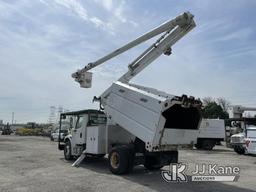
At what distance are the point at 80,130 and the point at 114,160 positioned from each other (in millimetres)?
3778

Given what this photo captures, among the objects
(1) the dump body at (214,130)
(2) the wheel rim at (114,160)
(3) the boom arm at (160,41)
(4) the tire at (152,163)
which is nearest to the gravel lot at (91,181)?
(4) the tire at (152,163)

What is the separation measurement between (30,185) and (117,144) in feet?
14.8

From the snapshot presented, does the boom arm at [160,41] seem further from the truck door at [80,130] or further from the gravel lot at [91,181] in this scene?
the gravel lot at [91,181]

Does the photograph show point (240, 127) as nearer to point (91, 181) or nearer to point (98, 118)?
point (98, 118)

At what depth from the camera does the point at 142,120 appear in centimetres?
1216

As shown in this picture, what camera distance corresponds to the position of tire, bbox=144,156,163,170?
1343cm

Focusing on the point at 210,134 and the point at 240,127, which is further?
the point at 210,134

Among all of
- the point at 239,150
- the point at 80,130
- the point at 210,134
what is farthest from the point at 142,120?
the point at 210,134

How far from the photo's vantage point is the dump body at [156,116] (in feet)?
37.9

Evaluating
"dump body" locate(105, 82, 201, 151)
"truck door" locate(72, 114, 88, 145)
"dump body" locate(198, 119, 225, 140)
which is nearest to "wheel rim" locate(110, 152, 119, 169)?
"dump body" locate(105, 82, 201, 151)

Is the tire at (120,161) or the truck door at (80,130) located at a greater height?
the truck door at (80,130)

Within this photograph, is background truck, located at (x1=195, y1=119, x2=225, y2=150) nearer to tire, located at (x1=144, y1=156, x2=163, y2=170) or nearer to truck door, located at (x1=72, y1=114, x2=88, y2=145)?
truck door, located at (x1=72, y1=114, x2=88, y2=145)

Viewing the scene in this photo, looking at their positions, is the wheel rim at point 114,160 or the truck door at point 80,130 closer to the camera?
the wheel rim at point 114,160

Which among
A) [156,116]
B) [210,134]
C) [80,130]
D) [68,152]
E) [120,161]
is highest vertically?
[156,116]
